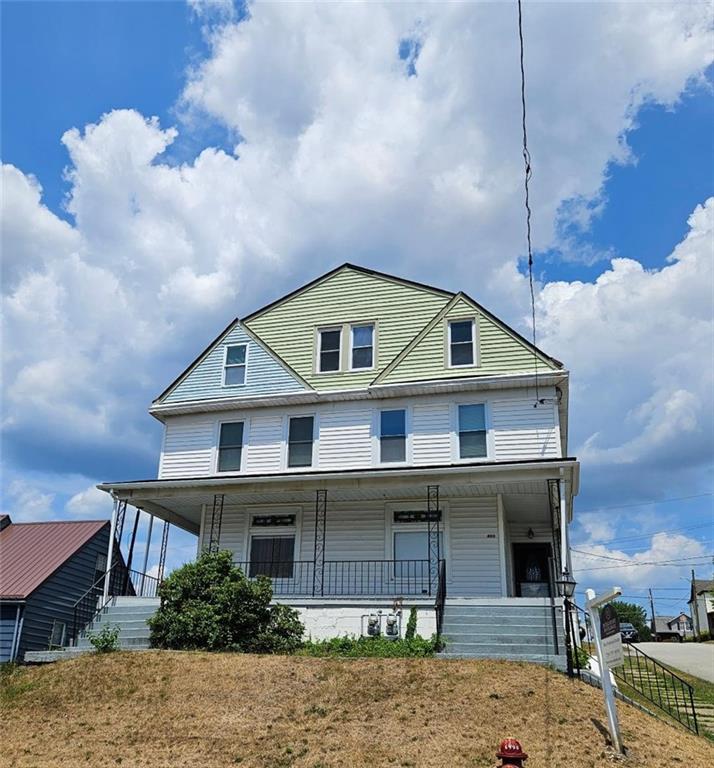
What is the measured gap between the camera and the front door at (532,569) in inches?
798

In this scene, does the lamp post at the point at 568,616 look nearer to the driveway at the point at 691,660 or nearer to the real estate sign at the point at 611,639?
the real estate sign at the point at 611,639

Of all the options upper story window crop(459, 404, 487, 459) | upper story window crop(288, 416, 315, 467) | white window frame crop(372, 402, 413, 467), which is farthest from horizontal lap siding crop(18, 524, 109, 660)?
upper story window crop(459, 404, 487, 459)

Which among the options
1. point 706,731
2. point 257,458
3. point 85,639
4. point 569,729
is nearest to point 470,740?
point 569,729

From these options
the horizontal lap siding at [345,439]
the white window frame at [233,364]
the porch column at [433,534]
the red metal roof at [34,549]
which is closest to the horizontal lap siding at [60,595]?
the red metal roof at [34,549]

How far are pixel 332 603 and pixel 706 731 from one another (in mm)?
7434

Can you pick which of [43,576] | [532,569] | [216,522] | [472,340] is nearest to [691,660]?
[532,569]

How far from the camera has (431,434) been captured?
19.7 m

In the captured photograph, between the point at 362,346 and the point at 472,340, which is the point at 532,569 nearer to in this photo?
the point at 472,340

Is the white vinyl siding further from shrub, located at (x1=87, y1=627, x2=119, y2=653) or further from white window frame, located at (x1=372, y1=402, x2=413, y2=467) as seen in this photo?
shrub, located at (x1=87, y1=627, x2=119, y2=653)

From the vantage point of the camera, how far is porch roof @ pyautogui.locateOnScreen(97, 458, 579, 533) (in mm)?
17094

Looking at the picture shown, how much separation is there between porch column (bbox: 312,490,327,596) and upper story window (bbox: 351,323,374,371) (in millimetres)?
3853

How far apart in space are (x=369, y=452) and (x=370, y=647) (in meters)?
6.16

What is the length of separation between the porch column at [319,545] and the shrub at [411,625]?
296cm

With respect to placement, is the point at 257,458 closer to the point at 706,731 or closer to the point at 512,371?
the point at 512,371
